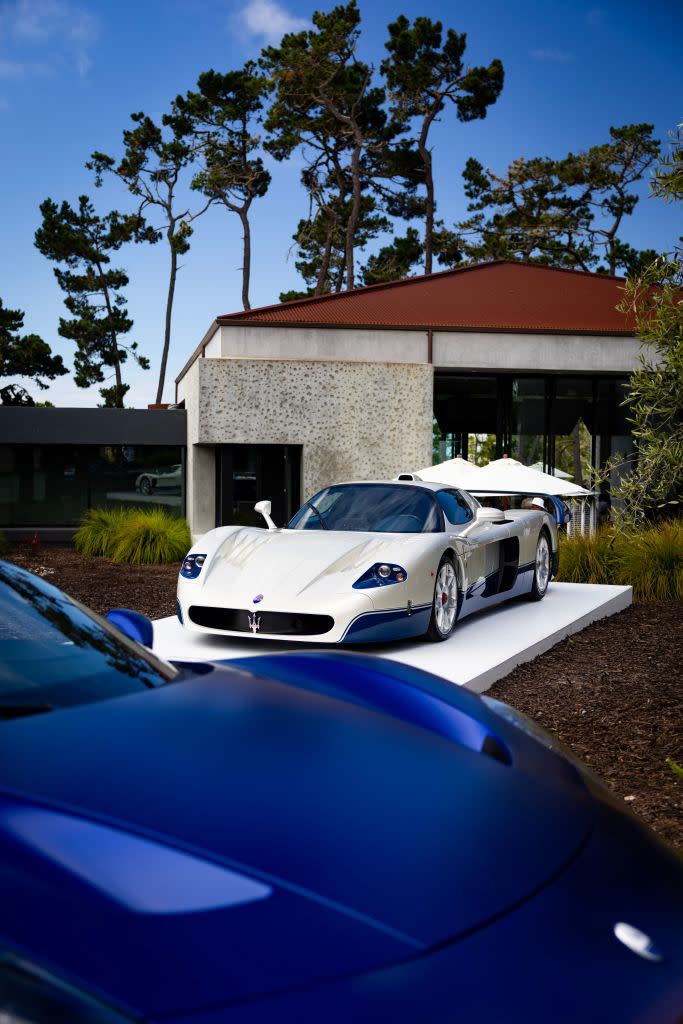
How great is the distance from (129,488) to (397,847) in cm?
2252

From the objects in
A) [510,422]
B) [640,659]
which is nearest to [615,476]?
[510,422]

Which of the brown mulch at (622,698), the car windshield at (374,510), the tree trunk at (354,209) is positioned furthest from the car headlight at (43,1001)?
the tree trunk at (354,209)

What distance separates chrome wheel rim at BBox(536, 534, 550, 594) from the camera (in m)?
9.02

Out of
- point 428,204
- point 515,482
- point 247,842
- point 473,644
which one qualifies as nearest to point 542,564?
point 473,644

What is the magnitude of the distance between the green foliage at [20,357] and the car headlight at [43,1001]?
41.5 metres

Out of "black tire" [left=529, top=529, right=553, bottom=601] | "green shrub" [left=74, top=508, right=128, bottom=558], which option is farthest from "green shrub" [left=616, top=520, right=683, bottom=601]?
"green shrub" [left=74, top=508, right=128, bottom=558]

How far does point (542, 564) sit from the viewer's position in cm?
911

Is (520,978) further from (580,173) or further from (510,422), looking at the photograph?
(580,173)

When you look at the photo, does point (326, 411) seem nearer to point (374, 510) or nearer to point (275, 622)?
point (374, 510)

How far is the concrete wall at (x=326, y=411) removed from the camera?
717 inches

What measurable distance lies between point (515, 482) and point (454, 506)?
5.17 meters

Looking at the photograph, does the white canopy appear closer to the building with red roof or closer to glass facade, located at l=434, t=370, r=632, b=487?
the building with red roof

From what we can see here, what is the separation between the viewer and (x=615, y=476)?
66.9ft

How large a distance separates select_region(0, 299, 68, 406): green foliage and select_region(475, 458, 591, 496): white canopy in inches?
1252
